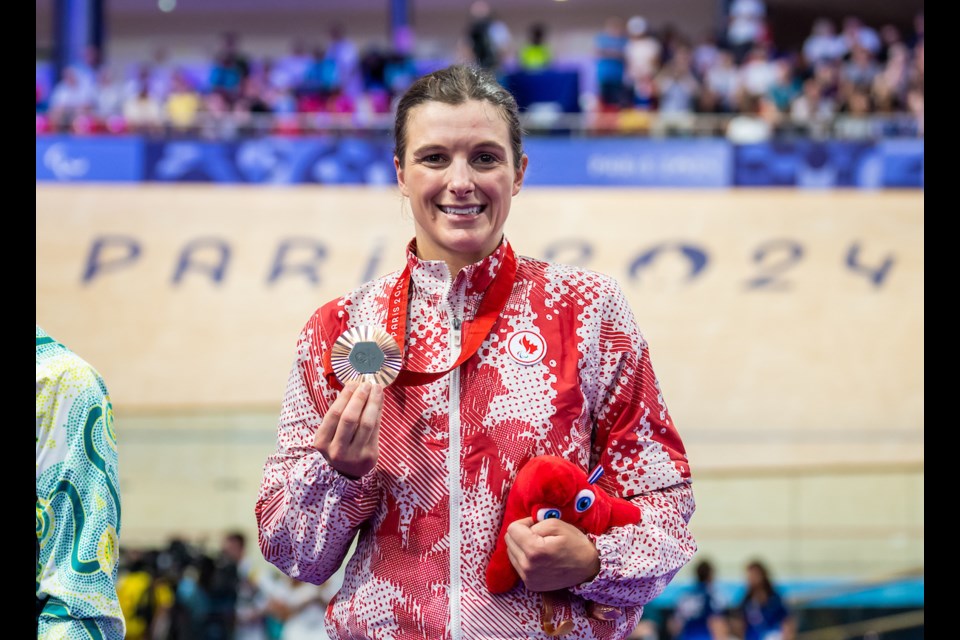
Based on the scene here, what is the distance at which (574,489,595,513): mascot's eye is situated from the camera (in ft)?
5.91

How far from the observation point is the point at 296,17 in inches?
Result: 737

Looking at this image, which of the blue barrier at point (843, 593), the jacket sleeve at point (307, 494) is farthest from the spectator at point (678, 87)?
the jacket sleeve at point (307, 494)

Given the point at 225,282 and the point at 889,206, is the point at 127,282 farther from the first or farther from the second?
the point at 889,206

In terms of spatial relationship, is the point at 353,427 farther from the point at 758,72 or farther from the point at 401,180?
the point at 758,72

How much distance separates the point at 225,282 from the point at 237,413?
5.84 feet

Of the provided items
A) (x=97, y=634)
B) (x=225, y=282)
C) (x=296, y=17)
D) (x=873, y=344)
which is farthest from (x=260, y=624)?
(x=296, y=17)

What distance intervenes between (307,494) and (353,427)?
0.63ft

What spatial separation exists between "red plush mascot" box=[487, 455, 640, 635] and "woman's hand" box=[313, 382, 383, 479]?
230 millimetres

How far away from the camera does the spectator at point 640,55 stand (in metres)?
13.0

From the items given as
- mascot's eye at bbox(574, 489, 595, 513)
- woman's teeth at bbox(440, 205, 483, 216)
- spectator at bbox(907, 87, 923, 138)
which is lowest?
mascot's eye at bbox(574, 489, 595, 513)

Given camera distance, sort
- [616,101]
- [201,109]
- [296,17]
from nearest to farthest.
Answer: [616,101], [201,109], [296,17]

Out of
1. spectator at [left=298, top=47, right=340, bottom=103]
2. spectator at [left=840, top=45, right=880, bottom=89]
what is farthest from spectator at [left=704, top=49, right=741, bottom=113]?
spectator at [left=298, top=47, right=340, bottom=103]

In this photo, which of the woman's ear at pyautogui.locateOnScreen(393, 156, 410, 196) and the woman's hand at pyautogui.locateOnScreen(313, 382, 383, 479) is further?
the woman's ear at pyautogui.locateOnScreen(393, 156, 410, 196)

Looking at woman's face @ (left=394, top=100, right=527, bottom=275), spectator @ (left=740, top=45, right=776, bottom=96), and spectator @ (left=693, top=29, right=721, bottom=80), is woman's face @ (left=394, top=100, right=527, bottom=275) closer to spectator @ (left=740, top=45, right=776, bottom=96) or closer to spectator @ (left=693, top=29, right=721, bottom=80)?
spectator @ (left=740, top=45, right=776, bottom=96)
